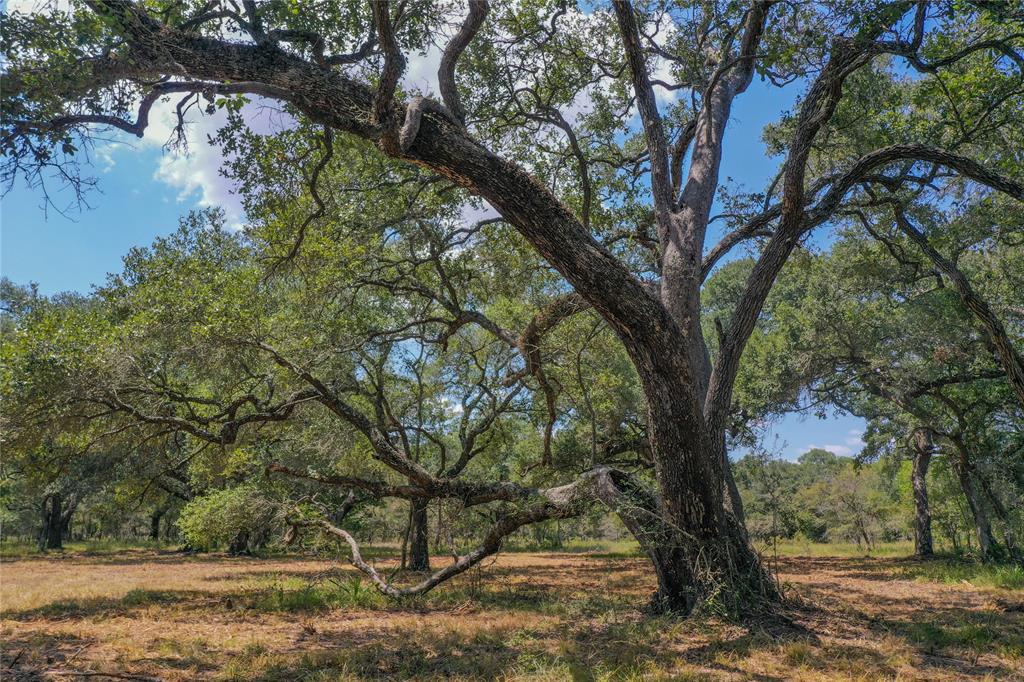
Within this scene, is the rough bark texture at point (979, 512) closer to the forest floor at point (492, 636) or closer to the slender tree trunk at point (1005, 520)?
the slender tree trunk at point (1005, 520)

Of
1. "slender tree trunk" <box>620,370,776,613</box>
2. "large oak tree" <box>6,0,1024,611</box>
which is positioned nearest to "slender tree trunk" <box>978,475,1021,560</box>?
"large oak tree" <box>6,0,1024,611</box>

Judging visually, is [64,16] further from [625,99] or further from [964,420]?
[964,420]

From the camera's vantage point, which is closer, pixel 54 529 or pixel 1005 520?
pixel 1005 520

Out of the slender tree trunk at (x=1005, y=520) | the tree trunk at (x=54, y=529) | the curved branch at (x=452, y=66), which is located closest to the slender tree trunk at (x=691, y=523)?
the curved branch at (x=452, y=66)

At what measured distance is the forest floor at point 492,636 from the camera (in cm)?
435

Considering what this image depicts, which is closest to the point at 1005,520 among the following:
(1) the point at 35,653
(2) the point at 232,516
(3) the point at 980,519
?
(3) the point at 980,519

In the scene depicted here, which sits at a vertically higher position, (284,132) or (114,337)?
(284,132)

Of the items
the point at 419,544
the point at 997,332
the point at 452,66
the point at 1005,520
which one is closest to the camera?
the point at 452,66

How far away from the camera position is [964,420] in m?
13.4

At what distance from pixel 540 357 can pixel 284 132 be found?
15.2 feet

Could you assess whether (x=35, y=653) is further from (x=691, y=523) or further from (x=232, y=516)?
(x=691, y=523)

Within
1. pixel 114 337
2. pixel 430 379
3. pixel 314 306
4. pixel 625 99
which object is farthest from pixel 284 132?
pixel 430 379

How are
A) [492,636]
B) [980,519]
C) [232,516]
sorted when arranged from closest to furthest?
[492,636] → [232,516] → [980,519]

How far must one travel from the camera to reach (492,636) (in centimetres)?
575
